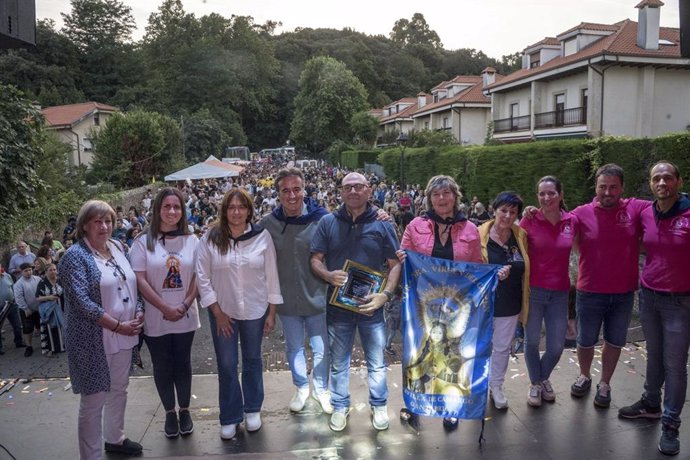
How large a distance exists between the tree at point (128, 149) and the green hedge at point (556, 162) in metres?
14.3

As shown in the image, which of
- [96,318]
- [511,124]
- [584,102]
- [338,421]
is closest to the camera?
[96,318]

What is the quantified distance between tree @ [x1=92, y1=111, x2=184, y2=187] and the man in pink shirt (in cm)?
2631

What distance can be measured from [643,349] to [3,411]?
603 centimetres

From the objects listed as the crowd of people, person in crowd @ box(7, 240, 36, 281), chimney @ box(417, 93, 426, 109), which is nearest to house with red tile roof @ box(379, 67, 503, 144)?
chimney @ box(417, 93, 426, 109)

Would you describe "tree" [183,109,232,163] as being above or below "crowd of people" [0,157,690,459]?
above

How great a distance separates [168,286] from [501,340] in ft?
8.23

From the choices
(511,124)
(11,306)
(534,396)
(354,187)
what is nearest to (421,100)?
(511,124)

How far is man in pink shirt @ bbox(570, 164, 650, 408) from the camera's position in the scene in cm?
399

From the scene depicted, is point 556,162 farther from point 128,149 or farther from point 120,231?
point 128,149

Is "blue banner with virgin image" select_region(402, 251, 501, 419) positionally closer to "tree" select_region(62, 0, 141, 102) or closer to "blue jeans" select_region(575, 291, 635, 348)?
"blue jeans" select_region(575, 291, 635, 348)

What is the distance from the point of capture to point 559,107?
26375 mm

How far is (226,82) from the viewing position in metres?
61.1

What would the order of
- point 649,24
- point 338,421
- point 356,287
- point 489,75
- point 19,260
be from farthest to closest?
1. point 489,75
2. point 649,24
3. point 19,260
4. point 338,421
5. point 356,287

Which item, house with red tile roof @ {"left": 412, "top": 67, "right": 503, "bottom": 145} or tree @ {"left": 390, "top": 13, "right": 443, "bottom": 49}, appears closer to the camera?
house with red tile roof @ {"left": 412, "top": 67, "right": 503, "bottom": 145}
